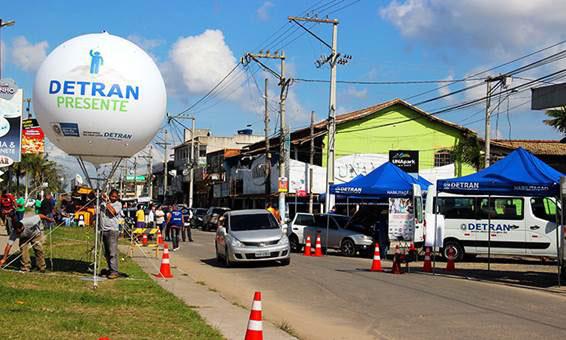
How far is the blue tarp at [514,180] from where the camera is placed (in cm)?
1688

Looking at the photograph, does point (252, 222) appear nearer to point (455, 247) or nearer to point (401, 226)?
point (401, 226)

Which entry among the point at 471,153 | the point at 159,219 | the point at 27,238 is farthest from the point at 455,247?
the point at 471,153

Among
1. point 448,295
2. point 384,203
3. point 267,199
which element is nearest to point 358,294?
point 448,295

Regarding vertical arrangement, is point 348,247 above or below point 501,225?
below

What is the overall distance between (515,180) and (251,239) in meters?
7.39

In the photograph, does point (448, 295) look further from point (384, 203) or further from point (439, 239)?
point (384, 203)

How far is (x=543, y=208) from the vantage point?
2184 cm

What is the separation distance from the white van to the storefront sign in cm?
2196

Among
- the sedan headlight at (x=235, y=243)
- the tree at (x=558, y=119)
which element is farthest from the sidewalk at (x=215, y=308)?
the tree at (x=558, y=119)

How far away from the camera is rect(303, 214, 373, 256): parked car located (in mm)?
25814

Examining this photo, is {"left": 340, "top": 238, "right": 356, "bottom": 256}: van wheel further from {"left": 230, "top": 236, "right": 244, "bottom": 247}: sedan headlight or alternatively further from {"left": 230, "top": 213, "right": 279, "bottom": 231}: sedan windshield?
{"left": 230, "top": 236, "right": 244, "bottom": 247}: sedan headlight

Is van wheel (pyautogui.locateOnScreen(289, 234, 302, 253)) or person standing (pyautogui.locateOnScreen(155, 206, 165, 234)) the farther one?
person standing (pyautogui.locateOnScreen(155, 206, 165, 234))

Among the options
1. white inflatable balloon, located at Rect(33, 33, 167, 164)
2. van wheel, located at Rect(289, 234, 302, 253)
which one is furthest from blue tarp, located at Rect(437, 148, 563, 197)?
van wheel, located at Rect(289, 234, 302, 253)

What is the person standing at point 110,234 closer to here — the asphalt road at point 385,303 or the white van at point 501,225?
the asphalt road at point 385,303
